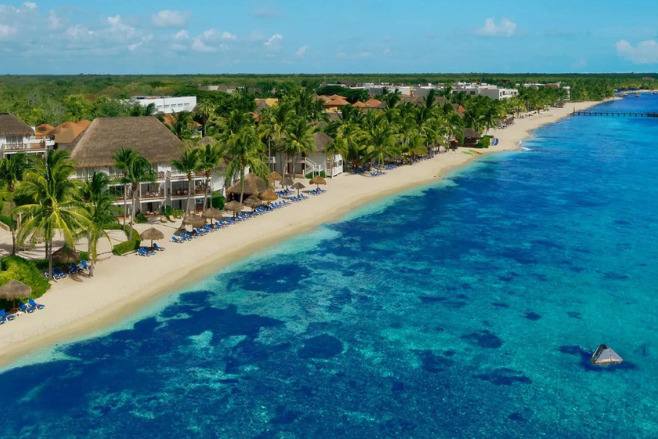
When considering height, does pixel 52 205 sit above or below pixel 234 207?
above

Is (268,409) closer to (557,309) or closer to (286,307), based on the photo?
(286,307)

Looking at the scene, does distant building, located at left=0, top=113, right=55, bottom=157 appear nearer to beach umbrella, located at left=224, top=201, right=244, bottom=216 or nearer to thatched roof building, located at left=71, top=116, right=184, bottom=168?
thatched roof building, located at left=71, top=116, right=184, bottom=168

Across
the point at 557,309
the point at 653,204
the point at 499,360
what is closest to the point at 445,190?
the point at 653,204

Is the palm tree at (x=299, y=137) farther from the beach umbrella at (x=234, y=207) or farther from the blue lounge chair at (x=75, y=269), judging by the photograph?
the blue lounge chair at (x=75, y=269)

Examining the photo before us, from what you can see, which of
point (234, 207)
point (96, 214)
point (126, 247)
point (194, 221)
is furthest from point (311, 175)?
point (96, 214)

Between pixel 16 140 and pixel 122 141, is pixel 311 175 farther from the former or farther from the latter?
pixel 16 140

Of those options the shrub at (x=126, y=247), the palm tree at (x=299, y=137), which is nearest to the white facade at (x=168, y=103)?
the palm tree at (x=299, y=137)

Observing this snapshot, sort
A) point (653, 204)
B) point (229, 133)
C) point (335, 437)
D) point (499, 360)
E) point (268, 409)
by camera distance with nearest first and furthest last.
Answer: point (335, 437), point (268, 409), point (499, 360), point (229, 133), point (653, 204)
